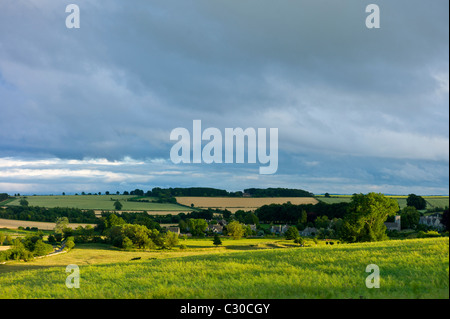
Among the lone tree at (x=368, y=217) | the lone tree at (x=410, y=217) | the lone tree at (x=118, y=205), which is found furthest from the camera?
the lone tree at (x=118, y=205)

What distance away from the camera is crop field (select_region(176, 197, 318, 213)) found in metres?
144

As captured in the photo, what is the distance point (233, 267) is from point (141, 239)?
73.5 meters

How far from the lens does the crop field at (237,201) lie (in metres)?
144

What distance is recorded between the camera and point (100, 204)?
140125 mm

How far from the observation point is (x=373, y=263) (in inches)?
739

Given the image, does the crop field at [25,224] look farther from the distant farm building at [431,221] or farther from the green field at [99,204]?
the distant farm building at [431,221]

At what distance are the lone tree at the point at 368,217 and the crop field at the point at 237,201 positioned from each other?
8485 centimetres

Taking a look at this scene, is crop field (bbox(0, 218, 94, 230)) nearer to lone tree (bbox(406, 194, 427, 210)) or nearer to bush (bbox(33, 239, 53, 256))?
bush (bbox(33, 239, 53, 256))

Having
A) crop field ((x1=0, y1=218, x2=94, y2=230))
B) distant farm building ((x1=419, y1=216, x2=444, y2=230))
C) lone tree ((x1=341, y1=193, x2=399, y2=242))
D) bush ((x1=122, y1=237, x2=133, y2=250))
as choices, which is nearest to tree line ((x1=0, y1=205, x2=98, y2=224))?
crop field ((x1=0, y1=218, x2=94, y2=230))

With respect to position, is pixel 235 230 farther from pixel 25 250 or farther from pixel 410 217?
pixel 25 250

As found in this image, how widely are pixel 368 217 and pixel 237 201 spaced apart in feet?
315

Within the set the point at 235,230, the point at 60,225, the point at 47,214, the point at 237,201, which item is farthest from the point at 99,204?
the point at 235,230

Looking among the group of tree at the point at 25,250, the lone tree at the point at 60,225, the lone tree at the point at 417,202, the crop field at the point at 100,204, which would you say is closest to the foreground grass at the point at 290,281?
the group of tree at the point at 25,250
